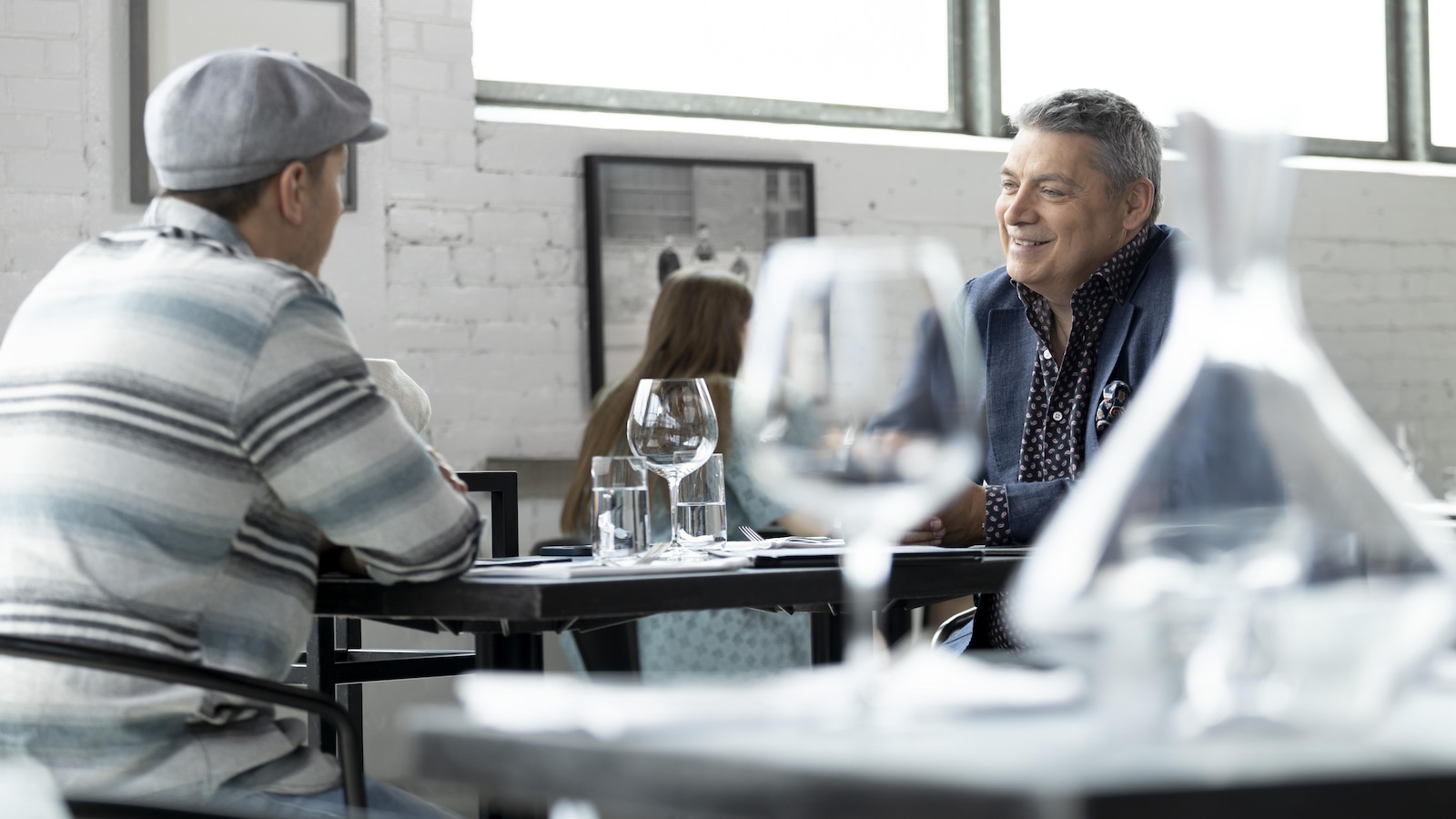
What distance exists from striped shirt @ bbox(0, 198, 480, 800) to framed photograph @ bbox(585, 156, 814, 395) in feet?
9.17

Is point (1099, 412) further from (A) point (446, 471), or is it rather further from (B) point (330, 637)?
(B) point (330, 637)

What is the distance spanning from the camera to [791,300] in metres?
0.69

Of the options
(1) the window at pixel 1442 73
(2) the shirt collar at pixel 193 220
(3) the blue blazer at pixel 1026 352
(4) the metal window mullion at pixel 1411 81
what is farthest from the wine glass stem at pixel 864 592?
(1) the window at pixel 1442 73

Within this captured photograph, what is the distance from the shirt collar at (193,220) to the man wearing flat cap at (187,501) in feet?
0.12

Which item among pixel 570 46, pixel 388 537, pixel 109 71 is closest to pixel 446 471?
pixel 388 537

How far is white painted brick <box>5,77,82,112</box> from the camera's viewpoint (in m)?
3.76

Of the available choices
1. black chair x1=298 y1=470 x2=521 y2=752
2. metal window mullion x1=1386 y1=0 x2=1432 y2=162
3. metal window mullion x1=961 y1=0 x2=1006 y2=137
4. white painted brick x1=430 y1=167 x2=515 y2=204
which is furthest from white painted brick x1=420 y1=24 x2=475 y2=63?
metal window mullion x1=1386 y1=0 x2=1432 y2=162

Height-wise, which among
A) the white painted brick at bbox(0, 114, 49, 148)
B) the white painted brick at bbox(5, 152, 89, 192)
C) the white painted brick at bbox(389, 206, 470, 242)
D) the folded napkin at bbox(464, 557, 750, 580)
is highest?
the white painted brick at bbox(0, 114, 49, 148)

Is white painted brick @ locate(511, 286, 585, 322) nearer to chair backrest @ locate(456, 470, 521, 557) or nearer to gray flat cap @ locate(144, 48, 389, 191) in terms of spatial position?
chair backrest @ locate(456, 470, 521, 557)

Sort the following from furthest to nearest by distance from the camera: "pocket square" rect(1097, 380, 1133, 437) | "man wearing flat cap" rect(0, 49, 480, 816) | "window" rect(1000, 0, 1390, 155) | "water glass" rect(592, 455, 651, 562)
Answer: "window" rect(1000, 0, 1390, 155) → "pocket square" rect(1097, 380, 1133, 437) → "water glass" rect(592, 455, 651, 562) → "man wearing flat cap" rect(0, 49, 480, 816)

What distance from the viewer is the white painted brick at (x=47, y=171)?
3.75 meters

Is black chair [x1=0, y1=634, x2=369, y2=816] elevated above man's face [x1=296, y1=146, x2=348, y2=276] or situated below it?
below

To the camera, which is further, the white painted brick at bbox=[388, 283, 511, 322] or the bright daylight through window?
the bright daylight through window

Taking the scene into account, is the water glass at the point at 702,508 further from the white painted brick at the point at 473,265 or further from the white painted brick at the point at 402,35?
the white painted brick at the point at 402,35
